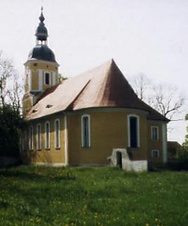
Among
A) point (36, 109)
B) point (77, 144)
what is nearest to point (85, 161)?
point (77, 144)

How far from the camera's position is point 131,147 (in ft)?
98.6

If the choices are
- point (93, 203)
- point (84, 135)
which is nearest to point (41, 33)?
point (84, 135)

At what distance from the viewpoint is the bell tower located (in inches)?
1738

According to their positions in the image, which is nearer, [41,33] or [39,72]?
[39,72]

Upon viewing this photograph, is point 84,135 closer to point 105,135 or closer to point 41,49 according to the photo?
point 105,135

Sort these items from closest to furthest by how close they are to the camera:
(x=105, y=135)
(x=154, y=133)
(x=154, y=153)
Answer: (x=105, y=135), (x=154, y=153), (x=154, y=133)

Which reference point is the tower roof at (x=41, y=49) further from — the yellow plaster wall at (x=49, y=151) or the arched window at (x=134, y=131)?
the arched window at (x=134, y=131)

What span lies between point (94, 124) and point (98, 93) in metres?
2.44

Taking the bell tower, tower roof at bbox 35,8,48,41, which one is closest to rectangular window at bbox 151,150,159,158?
the bell tower

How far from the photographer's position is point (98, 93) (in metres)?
30.7

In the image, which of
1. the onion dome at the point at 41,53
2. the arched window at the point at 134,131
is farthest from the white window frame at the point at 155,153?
the onion dome at the point at 41,53

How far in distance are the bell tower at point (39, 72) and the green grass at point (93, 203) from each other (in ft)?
87.0

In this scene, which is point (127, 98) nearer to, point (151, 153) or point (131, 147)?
point (131, 147)

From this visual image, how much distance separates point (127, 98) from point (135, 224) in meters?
20.0
